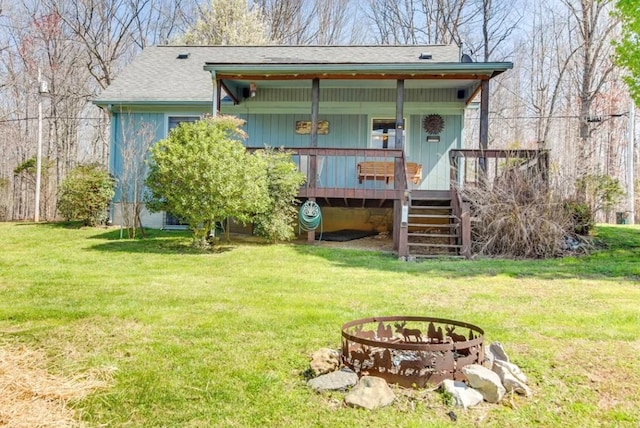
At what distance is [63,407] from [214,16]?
18.8 metres

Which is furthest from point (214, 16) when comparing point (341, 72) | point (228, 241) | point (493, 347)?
point (493, 347)

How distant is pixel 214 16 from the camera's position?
735 inches

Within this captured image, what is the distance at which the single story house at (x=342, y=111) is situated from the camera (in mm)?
9086

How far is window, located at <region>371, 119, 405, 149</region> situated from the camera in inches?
431

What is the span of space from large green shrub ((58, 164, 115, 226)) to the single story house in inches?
20.4

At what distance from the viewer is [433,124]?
1075 cm

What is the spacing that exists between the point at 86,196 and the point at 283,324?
842cm

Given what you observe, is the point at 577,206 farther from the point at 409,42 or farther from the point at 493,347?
the point at 409,42

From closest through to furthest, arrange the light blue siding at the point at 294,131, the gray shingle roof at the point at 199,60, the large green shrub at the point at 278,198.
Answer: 1. the large green shrub at the point at 278,198
2. the light blue siding at the point at 294,131
3. the gray shingle roof at the point at 199,60

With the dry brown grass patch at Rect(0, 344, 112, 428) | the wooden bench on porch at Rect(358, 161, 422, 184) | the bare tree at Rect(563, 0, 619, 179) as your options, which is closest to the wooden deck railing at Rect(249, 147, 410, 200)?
the wooden bench on porch at Rect(358, 161, 422, 184)

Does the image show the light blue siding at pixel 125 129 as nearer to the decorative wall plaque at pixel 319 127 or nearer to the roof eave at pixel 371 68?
the roof eave at pixel 371 68

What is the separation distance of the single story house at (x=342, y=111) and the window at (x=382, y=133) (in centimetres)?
2

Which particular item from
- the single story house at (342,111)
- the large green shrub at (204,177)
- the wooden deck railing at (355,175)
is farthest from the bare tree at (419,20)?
the large green shrub at (204,177)

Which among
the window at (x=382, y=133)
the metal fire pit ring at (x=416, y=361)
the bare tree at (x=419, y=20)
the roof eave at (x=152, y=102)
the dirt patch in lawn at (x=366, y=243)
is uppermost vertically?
the bare tree at (x=419, y=20)
